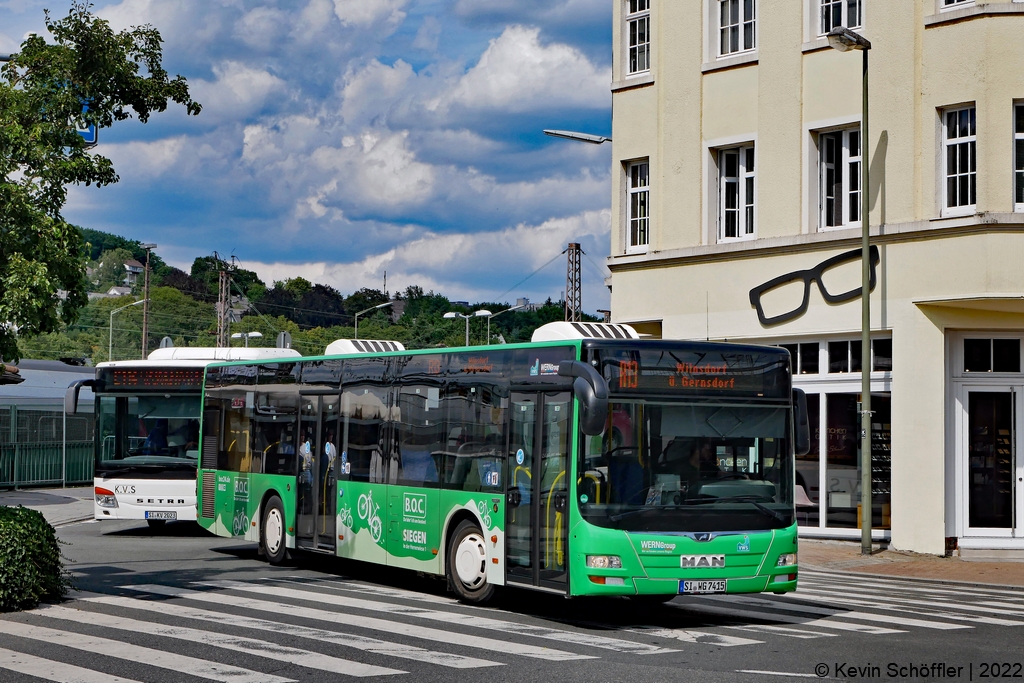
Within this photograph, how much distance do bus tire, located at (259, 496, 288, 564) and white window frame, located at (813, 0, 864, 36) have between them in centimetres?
1336

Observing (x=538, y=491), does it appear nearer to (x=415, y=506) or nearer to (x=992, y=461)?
(x=415, y=506)

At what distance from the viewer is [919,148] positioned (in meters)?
22.3

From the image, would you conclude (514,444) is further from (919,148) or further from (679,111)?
(679,111)

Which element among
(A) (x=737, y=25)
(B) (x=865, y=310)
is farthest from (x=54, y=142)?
(A) (x=737, y=25)

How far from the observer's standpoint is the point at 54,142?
45.2ft

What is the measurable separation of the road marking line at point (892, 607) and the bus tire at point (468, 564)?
4.06 meters

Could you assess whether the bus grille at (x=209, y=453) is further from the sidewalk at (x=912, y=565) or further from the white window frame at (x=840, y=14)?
the white window frame at (x=840, y=14)

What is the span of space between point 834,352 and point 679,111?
5.97m

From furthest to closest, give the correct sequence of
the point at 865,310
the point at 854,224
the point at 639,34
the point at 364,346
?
1. the point at 639,34
2. the point at 854,224
3. the point at 865,310
4. the point at 364,346

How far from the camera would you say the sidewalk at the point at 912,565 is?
1920 cm

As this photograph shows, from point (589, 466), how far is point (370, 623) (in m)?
2.56

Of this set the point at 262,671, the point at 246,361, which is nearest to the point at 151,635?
the point at 262,671

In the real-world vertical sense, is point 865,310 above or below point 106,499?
above

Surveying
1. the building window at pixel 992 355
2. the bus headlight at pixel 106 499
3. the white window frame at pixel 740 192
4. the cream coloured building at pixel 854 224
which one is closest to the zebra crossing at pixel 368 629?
the cream coloured building at pixel 854 224
